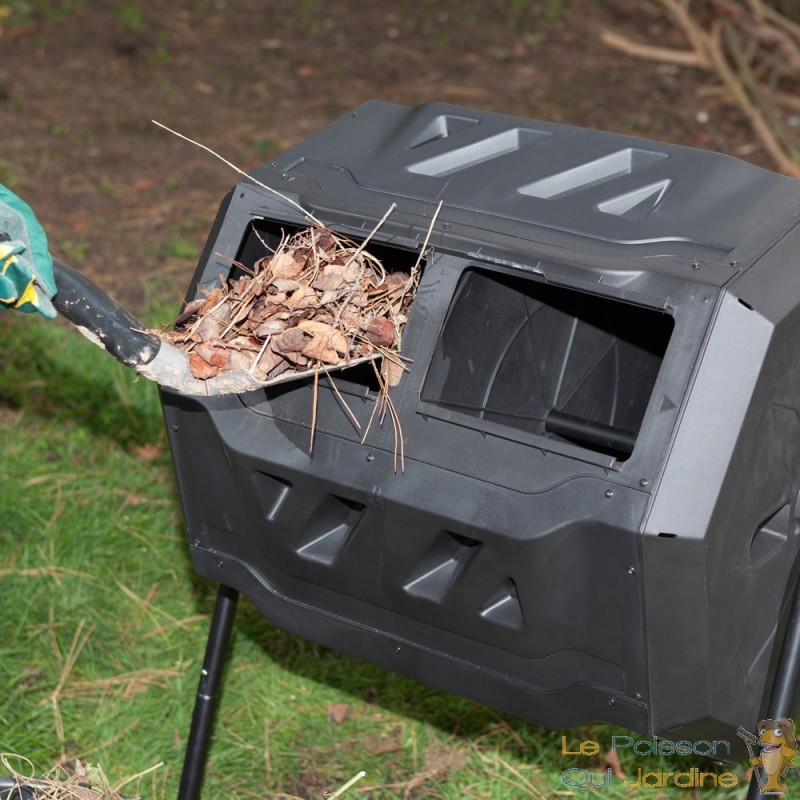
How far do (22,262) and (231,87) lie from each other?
4889mm

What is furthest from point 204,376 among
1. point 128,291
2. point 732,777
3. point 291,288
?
point 128,291

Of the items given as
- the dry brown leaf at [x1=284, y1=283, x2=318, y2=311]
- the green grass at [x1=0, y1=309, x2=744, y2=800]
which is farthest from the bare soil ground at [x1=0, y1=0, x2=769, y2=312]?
the dry brown leaf at [x1=284, y1=283, x2=318, y2=311]

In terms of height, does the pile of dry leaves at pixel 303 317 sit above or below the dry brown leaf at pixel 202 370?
above

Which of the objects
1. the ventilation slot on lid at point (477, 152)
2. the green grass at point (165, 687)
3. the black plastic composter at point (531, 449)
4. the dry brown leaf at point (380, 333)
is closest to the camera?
the black plastic composter at point (531, 449)

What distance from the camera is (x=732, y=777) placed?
2709 millimetres

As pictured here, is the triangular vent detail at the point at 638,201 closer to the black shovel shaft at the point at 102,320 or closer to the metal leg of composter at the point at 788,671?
the metal leg of composter at the point at 788,671

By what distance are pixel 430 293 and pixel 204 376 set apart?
412 millimetres

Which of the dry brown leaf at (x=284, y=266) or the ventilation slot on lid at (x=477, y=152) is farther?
the ventilation slot on lid at (x=477, y=152)

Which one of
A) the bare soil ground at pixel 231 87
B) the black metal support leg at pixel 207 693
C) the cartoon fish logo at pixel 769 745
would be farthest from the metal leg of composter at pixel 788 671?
the bare soil ground at pixel 231 87

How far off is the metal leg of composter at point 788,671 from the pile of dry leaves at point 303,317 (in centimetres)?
79

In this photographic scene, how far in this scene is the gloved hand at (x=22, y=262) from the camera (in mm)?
1824

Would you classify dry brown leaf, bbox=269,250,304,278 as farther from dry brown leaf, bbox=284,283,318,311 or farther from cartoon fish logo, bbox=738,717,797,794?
cartoon fish logo, bbox=738,717,797,794

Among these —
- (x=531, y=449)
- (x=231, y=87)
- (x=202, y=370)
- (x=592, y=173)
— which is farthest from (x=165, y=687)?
(x=231, y=87)

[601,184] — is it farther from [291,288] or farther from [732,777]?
[732,777]
